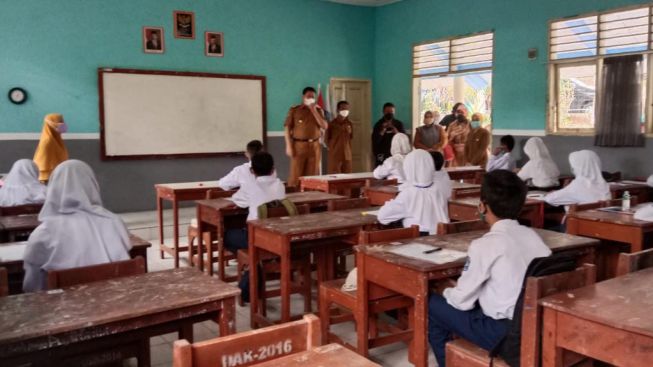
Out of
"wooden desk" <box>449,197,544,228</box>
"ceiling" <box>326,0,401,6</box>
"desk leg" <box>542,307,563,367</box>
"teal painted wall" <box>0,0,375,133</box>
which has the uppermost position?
"ceiling" <box>326,0,401,6</box>

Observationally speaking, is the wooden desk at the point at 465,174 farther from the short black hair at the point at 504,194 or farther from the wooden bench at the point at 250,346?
the wooden bench at the point at 250,346

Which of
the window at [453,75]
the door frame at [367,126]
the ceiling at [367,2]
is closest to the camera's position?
the window at [453,75]

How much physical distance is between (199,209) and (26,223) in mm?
1372

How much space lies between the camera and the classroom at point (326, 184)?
2.12 meters

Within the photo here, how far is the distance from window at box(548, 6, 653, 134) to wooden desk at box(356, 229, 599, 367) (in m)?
4.92

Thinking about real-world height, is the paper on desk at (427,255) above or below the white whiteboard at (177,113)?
below

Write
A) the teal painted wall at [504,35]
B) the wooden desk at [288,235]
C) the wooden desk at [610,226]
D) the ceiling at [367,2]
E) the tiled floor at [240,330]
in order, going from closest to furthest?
the tiled floor at [240,330], the wooden desk at [288,235], the wooden desk at [610,226], the teal painted wall at [504,35], the ceiling at [367,2]

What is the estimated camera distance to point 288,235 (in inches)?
136

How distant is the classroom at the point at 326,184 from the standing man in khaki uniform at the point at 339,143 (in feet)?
0.16

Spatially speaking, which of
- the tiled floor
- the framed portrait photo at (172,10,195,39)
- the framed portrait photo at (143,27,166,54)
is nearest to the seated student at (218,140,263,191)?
the tiled floor

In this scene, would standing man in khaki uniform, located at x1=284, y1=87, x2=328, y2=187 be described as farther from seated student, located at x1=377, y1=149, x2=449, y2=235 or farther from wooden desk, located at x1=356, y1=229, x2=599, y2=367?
wooden desk, located at x1=356, y1=229, x2=599, y2=367

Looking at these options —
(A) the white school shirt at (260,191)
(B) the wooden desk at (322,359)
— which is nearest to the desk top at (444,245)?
(B) the wooden desk at (322,359)

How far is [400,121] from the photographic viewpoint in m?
10.2

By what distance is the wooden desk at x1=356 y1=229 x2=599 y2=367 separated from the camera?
8.75 feet
